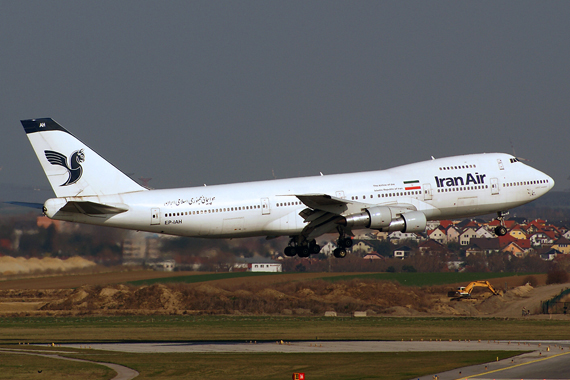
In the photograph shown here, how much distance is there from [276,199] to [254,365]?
37.2ft

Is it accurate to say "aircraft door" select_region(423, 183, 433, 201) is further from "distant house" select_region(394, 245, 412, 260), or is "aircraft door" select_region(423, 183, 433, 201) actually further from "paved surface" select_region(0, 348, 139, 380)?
"distant house" select_region(394, 245, 412, 260)

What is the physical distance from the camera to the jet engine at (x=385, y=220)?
5050cm

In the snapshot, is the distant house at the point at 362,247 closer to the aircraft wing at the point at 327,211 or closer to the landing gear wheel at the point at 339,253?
the landing gear wheel at the point at 339,253

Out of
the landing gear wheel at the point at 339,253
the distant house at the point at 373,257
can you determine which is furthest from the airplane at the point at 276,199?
the distant house at the point at 373,257

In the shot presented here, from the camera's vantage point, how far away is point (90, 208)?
47750 millimetres

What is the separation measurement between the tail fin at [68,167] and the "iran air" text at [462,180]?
66.9 ft

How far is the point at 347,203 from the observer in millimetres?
50844

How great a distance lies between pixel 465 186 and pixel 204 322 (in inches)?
1342

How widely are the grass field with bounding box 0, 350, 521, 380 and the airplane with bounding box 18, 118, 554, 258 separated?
8.07 metres

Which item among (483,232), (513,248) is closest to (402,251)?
(513,248)

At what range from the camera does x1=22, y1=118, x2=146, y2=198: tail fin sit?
49.9 m

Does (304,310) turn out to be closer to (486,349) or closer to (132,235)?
(132,235)

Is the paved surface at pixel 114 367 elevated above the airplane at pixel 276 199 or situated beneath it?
situated beneath

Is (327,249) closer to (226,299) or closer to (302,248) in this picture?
(226,299)
